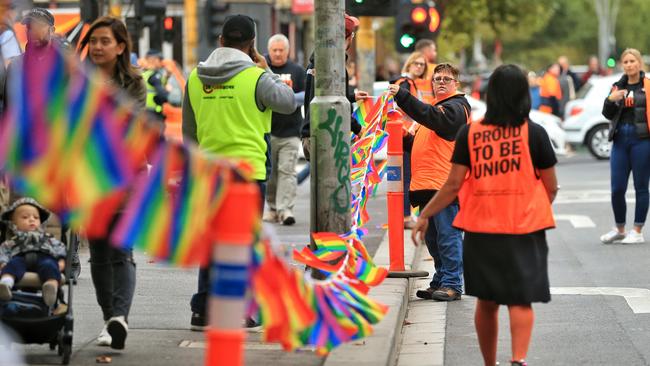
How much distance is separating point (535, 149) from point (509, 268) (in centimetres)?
57

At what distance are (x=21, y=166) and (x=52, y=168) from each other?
0.11m

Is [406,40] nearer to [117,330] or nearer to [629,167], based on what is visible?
[629,167]

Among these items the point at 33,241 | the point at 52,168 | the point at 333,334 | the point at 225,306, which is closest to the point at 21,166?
the point at 52,168

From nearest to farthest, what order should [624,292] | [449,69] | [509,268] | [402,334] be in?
[509,268], [402,334], [449,69], [624,292]

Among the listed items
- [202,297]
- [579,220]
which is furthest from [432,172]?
[579,220]

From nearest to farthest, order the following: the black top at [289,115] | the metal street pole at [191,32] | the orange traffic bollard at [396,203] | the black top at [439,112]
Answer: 1. the black top at [439,112]
2. the orange traffic bollard at [396,203]
3. the black top at [289,115]
4. the metal street pole at [191,32]

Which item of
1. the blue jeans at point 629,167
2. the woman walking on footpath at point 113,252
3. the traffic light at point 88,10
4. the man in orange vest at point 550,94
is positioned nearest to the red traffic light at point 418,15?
the traffic light at point 88,10

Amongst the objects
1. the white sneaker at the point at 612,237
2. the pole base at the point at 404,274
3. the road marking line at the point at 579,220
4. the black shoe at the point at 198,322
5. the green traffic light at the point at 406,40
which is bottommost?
the road marking line at the point at 579,220

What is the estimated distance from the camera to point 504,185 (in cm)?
692

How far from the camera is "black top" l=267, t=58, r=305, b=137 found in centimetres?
1477

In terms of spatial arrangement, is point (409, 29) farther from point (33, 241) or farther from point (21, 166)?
point (21, 166)

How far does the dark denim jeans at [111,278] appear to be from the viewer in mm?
7473

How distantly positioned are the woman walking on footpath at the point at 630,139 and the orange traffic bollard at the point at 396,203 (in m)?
3.46

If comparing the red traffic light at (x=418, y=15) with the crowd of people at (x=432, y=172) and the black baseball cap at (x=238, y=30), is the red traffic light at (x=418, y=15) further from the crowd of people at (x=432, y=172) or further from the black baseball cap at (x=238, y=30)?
the black baseball cap at (x=238, y=30)
